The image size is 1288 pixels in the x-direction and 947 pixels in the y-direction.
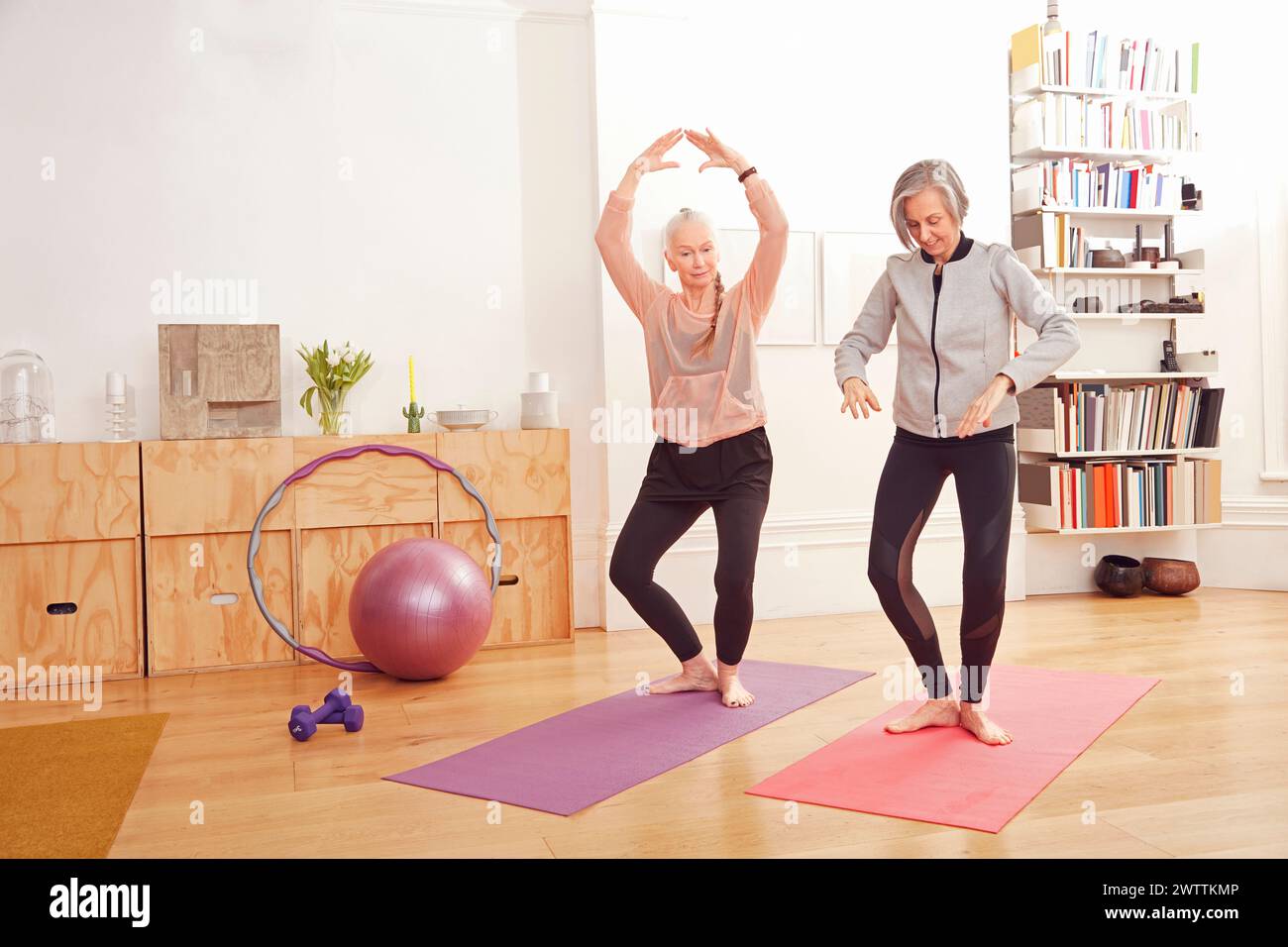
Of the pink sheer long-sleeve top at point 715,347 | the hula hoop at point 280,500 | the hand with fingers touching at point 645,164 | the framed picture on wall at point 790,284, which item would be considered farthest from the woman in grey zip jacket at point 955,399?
the framed picture on wall at point 790,284

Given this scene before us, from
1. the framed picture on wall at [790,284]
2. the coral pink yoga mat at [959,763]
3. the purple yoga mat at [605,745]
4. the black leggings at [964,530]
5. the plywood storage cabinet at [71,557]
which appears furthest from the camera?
the framed picture on wall at [790,284]

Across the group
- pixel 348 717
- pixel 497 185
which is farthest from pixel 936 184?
pixel 497 185

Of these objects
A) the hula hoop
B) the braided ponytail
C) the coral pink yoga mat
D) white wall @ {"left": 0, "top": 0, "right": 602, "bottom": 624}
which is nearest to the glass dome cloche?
white wall @ {"left": 0, "top": 0, "right": 602, "bottom": 624}

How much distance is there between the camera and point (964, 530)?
2.75m

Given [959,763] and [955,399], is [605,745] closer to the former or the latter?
[959,763]

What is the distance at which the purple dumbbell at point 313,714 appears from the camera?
304 cm

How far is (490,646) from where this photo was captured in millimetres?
4371

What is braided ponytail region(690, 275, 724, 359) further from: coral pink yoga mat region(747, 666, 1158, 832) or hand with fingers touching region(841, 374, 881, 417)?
coral pink yoga mat region(747, 666, 1158, 832)

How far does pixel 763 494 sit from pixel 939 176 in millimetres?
1039

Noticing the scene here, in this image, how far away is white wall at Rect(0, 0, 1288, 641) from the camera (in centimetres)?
431

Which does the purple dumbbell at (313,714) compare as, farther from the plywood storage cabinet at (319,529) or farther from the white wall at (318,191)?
the white wall at (318,191)

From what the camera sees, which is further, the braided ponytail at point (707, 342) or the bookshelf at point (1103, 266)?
the bookshelf at point (1103, 266)

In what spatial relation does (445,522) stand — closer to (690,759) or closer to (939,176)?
(690,759)

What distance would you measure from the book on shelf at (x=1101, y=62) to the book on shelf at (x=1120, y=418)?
4.73 feet
